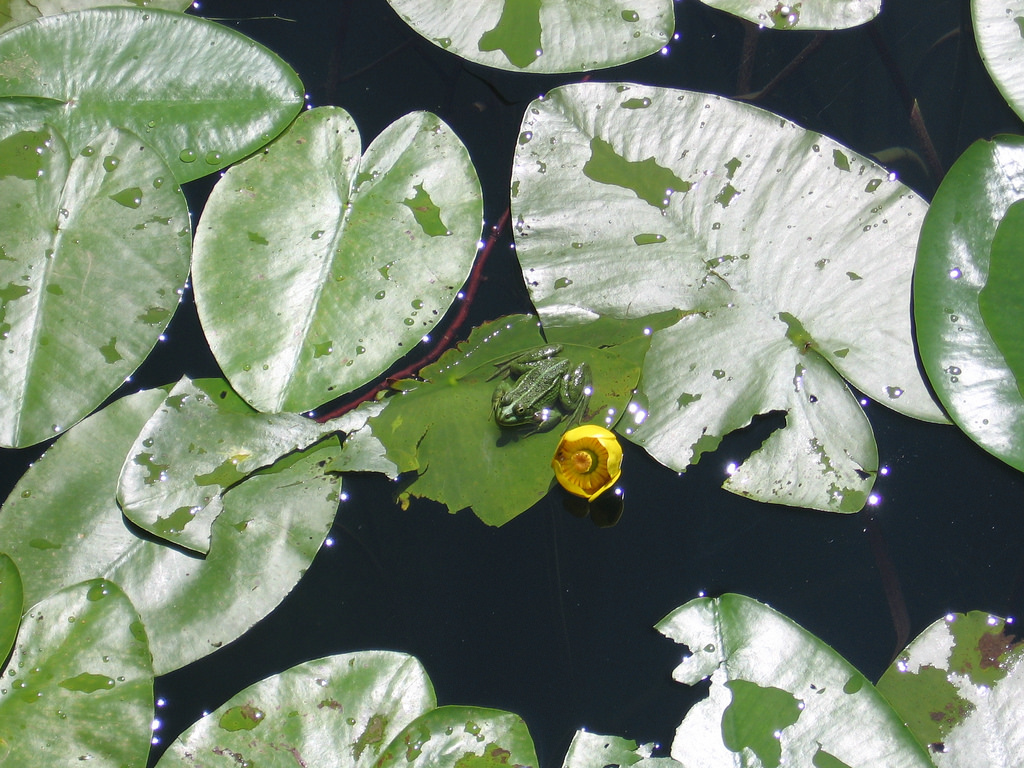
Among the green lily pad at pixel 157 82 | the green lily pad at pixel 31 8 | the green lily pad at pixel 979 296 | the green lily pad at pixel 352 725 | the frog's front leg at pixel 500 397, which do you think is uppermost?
the green lily pad at pixel 31 8

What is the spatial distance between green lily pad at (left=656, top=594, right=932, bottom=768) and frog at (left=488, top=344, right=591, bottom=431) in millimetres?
654

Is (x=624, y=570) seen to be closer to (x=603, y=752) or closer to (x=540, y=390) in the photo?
(x=603, y=752)

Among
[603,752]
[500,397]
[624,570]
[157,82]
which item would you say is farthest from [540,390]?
[157,82]

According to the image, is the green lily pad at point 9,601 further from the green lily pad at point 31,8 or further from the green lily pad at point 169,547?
the green lily pad at point 31,8

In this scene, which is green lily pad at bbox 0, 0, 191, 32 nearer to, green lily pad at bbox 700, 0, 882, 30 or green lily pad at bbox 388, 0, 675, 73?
green lily pad at bbox 388, 0, 675, 73

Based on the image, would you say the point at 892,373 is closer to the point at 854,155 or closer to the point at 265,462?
the point at 854,155

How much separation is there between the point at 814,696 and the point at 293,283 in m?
1.78

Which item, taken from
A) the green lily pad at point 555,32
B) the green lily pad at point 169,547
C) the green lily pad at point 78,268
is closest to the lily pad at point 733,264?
the green lily pad at point 555,32

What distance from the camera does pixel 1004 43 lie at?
214 centimetres

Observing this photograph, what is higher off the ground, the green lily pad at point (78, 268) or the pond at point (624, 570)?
the green lily pad at point (78, 268)

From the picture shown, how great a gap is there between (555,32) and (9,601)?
2259 mm

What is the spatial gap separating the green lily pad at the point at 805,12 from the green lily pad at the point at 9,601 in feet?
8.59

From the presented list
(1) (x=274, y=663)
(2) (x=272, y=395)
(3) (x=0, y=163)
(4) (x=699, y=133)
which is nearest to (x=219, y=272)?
(2) (x=272, y=395)

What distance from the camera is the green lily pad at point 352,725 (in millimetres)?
1854
